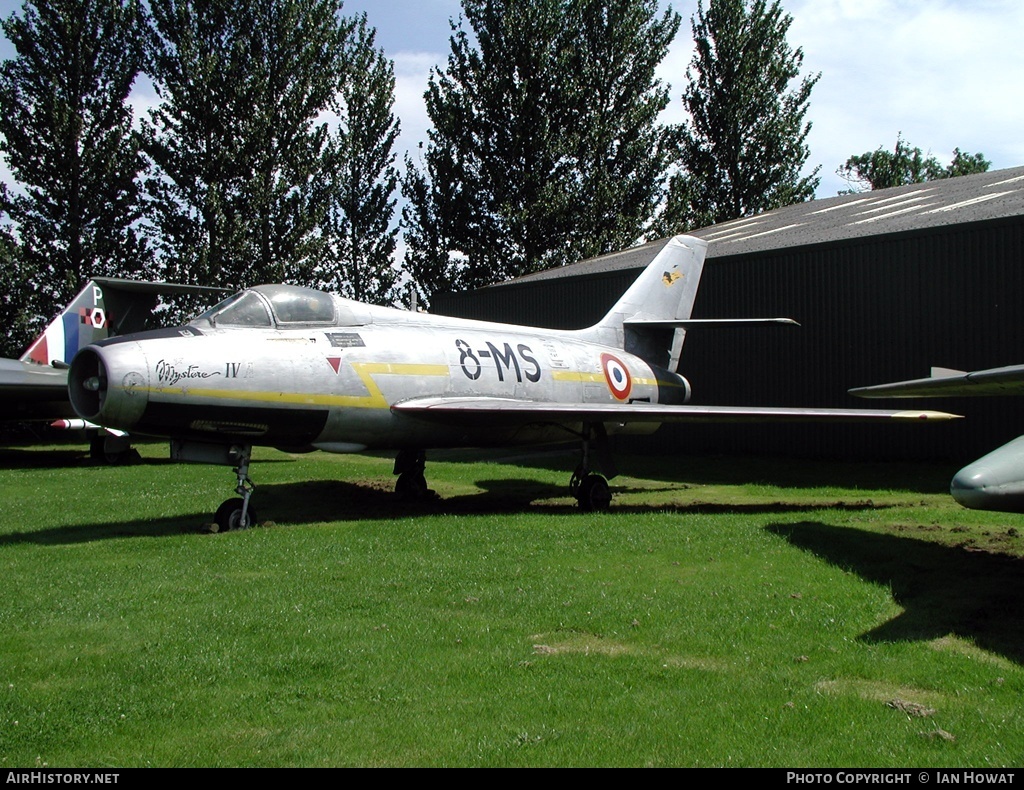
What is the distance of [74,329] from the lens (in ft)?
72.1

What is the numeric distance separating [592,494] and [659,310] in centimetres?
525

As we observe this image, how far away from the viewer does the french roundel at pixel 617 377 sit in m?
14.8

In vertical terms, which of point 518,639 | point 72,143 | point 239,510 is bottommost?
point 518,639

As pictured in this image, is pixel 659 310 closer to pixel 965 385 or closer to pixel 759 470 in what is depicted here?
pixel 759 470

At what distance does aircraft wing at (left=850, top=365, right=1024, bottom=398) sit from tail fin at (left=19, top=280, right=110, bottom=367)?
17.7m

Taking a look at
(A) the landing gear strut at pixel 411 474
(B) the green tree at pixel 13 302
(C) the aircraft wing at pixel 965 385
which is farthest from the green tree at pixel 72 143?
(C) the aircraft wing at pixel 965 385

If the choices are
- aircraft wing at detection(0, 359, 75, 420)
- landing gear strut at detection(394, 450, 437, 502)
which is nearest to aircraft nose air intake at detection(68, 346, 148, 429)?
landing gear strut at detection(394, 450, 437, 502)

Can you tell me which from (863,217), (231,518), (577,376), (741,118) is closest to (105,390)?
(231,518)

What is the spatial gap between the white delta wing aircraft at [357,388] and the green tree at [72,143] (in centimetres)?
2166

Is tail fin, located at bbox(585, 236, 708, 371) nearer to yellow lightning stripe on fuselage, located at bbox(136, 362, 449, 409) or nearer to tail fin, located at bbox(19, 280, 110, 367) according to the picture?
yellow lightning stripe on fuselage, located at bbox(136, 362, 449, 409)

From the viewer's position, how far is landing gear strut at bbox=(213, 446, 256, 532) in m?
10.6

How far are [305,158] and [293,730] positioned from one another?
3092 centimetres

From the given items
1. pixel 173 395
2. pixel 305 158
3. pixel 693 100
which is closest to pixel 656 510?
pixel 173 395

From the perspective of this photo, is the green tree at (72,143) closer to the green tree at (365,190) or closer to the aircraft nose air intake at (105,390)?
the green tree at (365,190)
